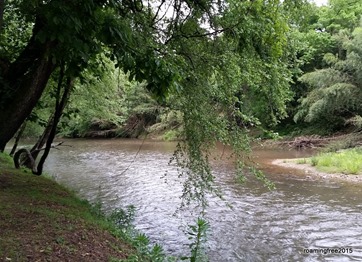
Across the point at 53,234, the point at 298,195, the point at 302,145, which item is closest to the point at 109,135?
the point at 302,145

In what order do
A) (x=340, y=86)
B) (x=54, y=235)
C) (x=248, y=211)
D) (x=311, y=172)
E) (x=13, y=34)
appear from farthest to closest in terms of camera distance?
1. (x=340, y=86)
2. (x=311, y=172)
3. (x=248, y=211)
4. (x=13, y=34)
5. (x=54, y=235)

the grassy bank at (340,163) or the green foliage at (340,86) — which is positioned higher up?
the green foliage at (340,86)

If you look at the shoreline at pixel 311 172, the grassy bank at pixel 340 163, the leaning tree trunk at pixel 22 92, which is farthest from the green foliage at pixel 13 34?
the grassy bank at pixel 340 163

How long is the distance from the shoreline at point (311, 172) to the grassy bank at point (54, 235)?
10660mm

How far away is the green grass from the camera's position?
1462cm

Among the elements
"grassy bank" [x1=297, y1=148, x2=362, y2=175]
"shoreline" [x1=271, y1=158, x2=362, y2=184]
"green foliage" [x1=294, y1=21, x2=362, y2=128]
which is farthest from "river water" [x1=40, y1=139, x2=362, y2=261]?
"green foliage" [x1=294, y1=21, x2=362, y2=128]

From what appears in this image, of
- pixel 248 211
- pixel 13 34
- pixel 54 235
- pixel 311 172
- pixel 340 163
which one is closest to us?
pixel 54 235

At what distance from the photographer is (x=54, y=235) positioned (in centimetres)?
466

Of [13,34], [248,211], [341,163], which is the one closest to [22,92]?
[13,34]

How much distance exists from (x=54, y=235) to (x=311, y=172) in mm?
12946

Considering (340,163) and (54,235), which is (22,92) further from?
(340,163)

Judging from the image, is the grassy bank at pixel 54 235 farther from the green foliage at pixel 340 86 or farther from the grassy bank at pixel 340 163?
the green foliage at pixel 340 86

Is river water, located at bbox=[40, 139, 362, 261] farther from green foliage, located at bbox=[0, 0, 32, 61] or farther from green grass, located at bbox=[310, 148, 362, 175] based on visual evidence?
green foliage, located at bbox=[0, 0, 32, 61]

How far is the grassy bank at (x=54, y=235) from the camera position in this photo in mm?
4105
